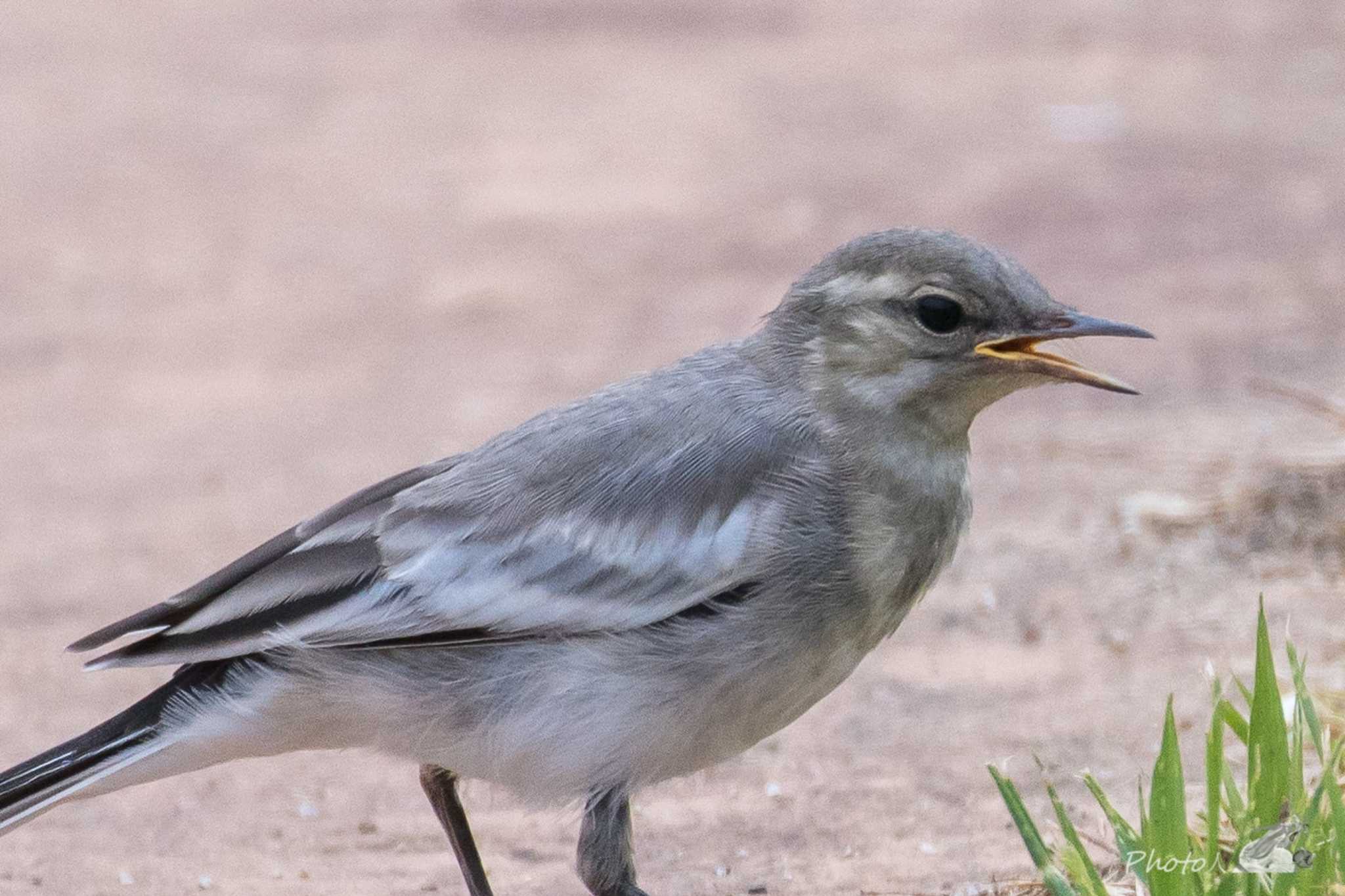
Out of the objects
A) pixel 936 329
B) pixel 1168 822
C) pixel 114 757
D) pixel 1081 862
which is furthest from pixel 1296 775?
pixel 114 757

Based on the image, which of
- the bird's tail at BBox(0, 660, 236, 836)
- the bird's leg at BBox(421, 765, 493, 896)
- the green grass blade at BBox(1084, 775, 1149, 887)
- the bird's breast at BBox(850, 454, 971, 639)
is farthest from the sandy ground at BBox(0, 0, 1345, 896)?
the green grass blade at BBox(1084, 775, 1149, 887)

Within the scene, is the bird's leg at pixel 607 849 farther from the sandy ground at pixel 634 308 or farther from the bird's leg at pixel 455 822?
the sandy ground at pixel 634 308

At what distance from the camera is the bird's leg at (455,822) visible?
5391mm

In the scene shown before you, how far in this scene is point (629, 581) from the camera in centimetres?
486

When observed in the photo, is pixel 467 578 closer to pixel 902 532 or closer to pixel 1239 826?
pixel 902 532

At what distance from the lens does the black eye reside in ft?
16.0

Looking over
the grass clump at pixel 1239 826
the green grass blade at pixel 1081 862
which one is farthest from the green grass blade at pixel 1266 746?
the green grass blade at pixel 1081 862

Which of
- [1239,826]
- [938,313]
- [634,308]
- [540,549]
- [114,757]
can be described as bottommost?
[1239,826]

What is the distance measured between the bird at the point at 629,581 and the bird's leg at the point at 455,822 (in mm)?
400

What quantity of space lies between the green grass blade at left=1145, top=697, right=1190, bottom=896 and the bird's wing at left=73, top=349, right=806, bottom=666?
1.03 metres

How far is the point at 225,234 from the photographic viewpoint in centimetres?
1307

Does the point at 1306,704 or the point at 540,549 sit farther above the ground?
the point at 540,549

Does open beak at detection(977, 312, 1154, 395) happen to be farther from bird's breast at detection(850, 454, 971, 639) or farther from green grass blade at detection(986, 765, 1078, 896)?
green grass blade at detection(986, 765, 1078, 896)

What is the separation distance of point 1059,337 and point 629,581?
3.88ft
